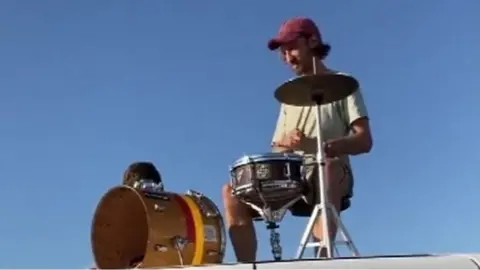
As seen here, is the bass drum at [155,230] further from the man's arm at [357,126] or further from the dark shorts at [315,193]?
the man's arm at [357,126]

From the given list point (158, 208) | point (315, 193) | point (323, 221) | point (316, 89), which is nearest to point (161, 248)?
point (158, 208)

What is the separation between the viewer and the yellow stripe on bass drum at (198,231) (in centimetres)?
308

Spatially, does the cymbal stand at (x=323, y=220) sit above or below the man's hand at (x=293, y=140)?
below

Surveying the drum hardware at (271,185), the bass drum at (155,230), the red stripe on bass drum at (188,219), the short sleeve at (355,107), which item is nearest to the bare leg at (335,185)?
the drum hardware at (271,185)

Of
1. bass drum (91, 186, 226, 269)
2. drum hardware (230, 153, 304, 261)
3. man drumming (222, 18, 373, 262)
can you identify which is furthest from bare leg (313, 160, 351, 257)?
→ bass drum (91, 186, 226, 269)

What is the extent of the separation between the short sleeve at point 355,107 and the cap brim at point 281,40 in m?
0.38

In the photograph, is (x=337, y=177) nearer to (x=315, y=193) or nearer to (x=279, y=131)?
(x=315, y=193)

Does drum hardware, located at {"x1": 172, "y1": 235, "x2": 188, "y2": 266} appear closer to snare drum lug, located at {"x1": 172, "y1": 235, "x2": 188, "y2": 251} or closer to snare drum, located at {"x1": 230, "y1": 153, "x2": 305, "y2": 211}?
snare drum lug, located at {"x1": 172, "y1": 235, "x2": 188, "y2": 251}

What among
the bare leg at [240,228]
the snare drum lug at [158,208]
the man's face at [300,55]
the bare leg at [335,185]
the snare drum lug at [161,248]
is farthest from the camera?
the man's face at [300,55]

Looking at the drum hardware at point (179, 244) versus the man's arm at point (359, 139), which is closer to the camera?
the drum hardware at point (179, 244)

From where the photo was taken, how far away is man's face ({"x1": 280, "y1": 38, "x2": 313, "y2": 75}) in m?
3.54

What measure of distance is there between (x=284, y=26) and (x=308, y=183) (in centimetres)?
77

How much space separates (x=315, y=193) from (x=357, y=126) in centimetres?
36

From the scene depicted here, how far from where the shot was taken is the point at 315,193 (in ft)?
11.4
